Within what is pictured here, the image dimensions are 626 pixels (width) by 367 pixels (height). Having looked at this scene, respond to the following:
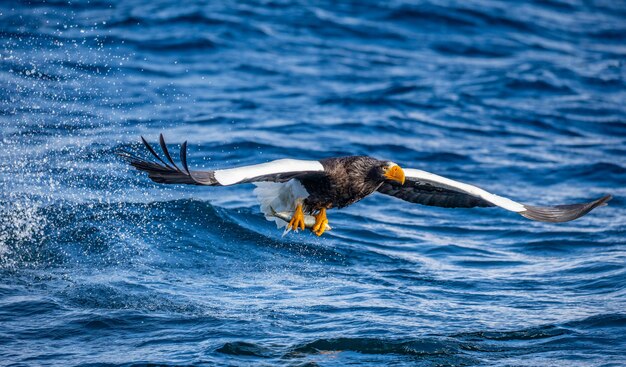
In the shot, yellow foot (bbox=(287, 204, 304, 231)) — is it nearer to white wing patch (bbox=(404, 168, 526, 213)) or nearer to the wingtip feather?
white wing patch (bbox=(404, 168, 526, 213))

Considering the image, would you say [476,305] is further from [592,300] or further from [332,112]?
[332,112]

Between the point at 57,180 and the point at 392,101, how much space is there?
7.28 metres

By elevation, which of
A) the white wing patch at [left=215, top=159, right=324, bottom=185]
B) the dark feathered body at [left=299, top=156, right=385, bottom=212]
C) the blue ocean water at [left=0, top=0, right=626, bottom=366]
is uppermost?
the white wing patch at [left=215, top=159, right=324, bottom=185]

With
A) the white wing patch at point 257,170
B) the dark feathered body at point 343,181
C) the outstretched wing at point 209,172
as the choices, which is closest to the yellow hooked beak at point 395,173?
the dark feathered body at point 343,181

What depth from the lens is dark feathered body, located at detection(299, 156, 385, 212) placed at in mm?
8492

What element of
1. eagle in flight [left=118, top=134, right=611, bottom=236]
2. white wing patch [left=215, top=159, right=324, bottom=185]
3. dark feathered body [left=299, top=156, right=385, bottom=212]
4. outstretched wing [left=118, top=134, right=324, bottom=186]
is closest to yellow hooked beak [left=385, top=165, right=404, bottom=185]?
eagle in flight [left=118, top=134, right=611, bottom=236]

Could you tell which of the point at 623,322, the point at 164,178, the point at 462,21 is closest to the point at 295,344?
the point at 164,178

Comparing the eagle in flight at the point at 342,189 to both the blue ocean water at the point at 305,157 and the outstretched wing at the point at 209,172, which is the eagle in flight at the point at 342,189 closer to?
the outstretched wing at the point at 209,172

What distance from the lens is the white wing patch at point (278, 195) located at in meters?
8.75

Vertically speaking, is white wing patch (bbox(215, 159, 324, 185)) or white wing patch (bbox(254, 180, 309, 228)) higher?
white wing patch (bbox(215, 159, 324, 185))

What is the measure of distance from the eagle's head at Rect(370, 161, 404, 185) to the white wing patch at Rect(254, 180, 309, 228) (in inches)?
29.1

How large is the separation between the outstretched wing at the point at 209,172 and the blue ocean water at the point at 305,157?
144 cm

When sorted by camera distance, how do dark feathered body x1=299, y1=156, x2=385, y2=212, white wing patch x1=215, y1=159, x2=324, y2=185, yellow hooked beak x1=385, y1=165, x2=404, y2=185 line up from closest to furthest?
white wing patch x1=215, y1=159, x2=324, y2=185, yellow hooked beak x1=385, y1=165, x2=404, y2=185, dark feathered body x1=299, y1=156, x2=385, y2=212

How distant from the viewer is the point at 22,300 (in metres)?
8.35
